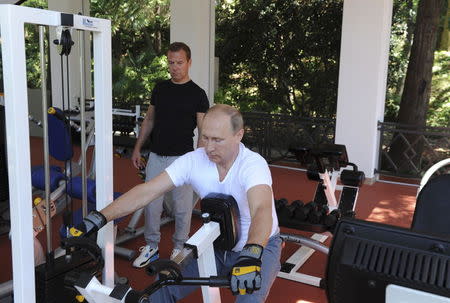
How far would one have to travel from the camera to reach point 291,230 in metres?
4.04

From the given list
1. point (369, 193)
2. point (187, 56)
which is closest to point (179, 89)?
point (187, 56)

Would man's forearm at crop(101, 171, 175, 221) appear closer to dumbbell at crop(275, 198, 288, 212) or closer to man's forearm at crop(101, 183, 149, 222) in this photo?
man's forearm at crop(101, 183, 149, 222)

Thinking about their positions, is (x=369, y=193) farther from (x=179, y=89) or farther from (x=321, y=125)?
(x=179, y=89)

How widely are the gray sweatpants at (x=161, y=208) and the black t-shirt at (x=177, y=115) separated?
8 cm

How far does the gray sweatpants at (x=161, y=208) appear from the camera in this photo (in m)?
3.15

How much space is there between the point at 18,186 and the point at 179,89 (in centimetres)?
164

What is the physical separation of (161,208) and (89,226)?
1.45 meters

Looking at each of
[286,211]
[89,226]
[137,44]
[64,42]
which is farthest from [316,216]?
[137,44]

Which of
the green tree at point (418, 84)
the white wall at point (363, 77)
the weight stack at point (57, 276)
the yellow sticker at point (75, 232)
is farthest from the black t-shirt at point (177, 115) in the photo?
the green tree at point (418, 84)

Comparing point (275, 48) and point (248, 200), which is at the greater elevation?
point (275, 48)

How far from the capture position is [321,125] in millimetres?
6738

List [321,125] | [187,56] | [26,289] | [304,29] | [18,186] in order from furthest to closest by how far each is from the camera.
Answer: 1. [304,29]
2. [321,125]
3. [187,56]
4. [26,289]
5. [18,186]

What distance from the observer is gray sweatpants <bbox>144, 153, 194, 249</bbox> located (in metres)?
3.15

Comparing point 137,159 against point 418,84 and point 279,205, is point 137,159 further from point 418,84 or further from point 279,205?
point 418,84
